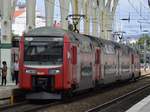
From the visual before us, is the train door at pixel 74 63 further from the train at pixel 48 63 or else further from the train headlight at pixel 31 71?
the train headlight at pixel 31 71

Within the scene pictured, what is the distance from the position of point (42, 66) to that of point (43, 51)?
0.73 m

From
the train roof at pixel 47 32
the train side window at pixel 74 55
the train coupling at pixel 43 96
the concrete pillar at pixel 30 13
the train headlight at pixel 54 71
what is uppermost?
the concrete pillar at pixel 30 13

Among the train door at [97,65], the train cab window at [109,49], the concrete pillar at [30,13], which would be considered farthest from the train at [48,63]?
the concrete pillar at [30,13]

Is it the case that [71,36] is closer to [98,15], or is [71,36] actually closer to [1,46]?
[1,46]

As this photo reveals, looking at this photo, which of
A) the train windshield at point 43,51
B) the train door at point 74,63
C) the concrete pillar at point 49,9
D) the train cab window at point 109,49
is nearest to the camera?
the train windshield at point 43,51

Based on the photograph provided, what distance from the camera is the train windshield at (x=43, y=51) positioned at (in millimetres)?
26828

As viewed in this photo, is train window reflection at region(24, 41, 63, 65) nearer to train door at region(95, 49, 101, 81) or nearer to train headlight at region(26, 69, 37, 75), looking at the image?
train headlight at region(26, 69, 37, 75)

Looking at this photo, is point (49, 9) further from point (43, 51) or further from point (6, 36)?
point (43, 51)

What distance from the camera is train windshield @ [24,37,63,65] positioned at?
1056 inches

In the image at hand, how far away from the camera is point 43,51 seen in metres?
26.9

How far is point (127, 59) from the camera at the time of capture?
52.1m

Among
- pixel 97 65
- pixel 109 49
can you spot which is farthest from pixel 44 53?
pixel 109 49

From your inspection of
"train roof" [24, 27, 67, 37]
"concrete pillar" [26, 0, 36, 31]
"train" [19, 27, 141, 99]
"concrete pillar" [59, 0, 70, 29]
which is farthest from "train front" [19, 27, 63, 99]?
"concrete pillar" [59, 0, 70, 29]

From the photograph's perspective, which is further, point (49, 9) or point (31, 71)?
point (49, 9)
